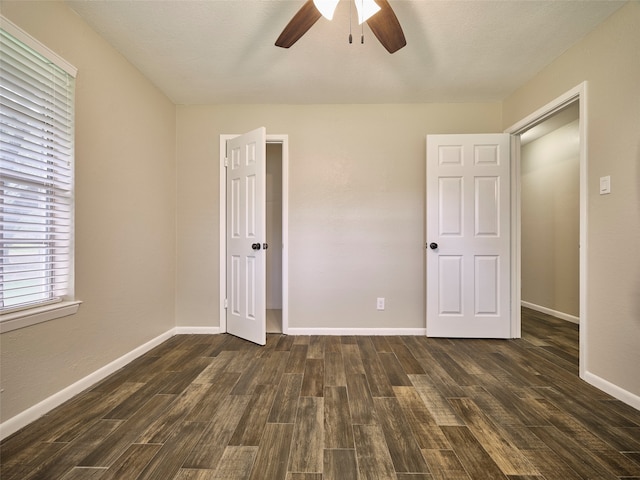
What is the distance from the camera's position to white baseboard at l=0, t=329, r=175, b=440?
144 cm

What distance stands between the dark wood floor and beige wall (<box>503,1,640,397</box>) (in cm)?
31

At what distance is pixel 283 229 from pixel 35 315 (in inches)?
76.6

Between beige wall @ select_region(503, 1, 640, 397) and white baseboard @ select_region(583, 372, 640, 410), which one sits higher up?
beige wall @ select_region(503, 1, 640, 397)

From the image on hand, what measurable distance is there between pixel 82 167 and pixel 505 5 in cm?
289

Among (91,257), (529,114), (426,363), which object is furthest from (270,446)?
(529,114)

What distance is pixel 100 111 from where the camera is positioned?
204cm

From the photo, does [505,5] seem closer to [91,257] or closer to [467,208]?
[467,208]

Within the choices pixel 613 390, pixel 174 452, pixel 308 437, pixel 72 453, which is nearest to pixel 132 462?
pixel 174 452

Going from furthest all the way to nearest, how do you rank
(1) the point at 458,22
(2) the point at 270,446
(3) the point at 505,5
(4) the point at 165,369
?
(4) the point at 165,369 < (1) the point at 458,22 < (3) the point at 505,5 < (2) the point at 270,446

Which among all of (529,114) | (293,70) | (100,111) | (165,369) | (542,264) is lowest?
(165,369)

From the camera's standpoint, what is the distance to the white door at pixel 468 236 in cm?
285

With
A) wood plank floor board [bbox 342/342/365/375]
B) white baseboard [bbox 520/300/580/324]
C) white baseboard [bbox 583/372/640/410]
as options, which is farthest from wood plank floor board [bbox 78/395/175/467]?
white baseboard [bbox 520/300/580/324]

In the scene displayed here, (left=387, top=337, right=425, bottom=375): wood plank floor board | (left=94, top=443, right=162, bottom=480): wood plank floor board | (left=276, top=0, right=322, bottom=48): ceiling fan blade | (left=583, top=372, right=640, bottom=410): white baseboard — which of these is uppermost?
(left=276, top=0, right=322, bottom=48): ceiling fan blade

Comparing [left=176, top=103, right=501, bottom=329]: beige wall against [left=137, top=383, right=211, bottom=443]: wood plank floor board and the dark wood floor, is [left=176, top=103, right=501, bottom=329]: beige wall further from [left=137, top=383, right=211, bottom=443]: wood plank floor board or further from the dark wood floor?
[left=137, top=383, right=211, bottom=443]: wood plank floor board
